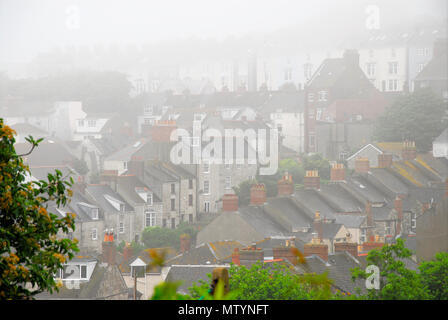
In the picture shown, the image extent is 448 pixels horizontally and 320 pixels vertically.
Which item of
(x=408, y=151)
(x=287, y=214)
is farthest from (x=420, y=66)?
(x=287, y=214)

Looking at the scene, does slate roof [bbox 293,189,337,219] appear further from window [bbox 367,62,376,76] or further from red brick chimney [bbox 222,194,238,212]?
window [bbox 367,62,376,76]

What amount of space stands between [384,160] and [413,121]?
398 inches

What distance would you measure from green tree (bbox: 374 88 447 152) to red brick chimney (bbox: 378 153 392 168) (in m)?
8.32

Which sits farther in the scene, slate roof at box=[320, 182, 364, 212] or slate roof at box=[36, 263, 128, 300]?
slate roof at box=[320, 182, 364, 212]

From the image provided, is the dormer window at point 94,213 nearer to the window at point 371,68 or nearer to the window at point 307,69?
the window at point 371,68

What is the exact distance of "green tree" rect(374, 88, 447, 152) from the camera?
5197 centimetres

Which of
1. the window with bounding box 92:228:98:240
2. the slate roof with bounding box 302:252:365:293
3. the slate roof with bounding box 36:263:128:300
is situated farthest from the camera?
the window with bounding box 92:228:98:240

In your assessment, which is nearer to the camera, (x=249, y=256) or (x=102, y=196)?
(x=249, y=256)

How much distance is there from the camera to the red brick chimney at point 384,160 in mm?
42875

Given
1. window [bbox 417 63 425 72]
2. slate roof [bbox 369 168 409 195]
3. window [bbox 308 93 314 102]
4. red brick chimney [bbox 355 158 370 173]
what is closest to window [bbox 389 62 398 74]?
window [bbox 417 63 425 72]

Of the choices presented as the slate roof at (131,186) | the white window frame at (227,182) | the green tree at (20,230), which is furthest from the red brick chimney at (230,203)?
→ the green tree at (20,230)

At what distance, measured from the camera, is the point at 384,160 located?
43.2 metres

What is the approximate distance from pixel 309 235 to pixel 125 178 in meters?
13.3

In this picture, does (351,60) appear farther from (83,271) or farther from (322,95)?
(83,271)
